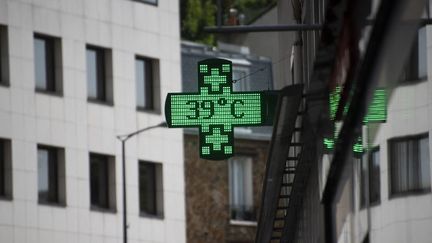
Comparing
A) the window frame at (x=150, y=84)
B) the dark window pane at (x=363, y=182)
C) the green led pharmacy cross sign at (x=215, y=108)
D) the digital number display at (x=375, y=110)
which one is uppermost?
the window frame at (x=150, y=84)

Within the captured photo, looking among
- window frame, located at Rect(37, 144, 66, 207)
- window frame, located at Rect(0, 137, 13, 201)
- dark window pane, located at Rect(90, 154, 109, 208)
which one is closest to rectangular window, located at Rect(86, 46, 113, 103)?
dark window pane, located at Rect(90, 154, 109, 208)

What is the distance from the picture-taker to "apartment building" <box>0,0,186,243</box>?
57906 mm

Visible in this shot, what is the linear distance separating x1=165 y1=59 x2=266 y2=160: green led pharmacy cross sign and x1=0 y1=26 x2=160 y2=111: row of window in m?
40.1

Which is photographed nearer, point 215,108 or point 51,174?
point 215,108

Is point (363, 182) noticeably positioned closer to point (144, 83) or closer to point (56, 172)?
point (56, 172)

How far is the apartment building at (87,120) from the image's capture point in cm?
5791

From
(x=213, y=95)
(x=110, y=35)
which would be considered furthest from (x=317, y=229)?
(x=110, y=35)

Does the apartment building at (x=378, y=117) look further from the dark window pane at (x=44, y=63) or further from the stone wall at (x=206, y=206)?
the stone wall at (x=206, y=206)

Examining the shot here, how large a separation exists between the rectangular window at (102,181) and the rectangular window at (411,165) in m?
55.1

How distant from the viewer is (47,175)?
59.3 metres

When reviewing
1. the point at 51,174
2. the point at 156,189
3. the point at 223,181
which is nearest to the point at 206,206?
the point at 223,181

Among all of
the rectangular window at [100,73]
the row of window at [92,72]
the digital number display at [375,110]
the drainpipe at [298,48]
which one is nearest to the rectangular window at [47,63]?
the row of window at [92,72]

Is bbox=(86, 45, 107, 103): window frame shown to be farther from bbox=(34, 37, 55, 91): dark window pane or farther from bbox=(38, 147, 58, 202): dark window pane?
bbox=(38, 147, 58, 202): dark window pane

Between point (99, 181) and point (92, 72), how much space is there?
3.67m
